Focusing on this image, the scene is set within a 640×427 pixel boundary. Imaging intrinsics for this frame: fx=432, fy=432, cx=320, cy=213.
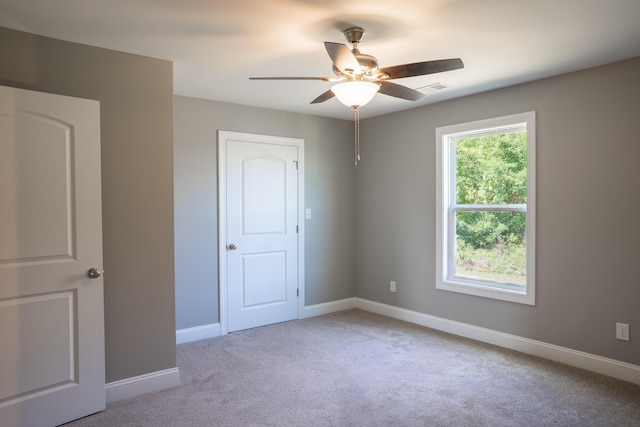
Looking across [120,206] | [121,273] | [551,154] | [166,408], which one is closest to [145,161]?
[120,206]

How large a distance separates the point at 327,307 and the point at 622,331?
291cm

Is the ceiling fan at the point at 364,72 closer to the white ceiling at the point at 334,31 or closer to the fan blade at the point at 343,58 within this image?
the fan blade at the point at 343,58

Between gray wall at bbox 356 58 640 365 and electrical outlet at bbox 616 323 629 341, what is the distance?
0.11 feet

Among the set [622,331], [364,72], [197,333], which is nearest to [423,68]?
[364,72]

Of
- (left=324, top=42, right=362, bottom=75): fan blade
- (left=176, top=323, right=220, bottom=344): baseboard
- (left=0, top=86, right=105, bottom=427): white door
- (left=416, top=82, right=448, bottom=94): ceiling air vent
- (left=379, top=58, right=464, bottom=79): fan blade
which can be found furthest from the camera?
(left=176, top=323, right=220, bottom=344): baseboard

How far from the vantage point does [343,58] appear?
217cm

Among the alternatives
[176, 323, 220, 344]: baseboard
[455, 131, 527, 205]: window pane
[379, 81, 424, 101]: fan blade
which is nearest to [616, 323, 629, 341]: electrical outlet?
[455, 131, 527, 205]: window pane

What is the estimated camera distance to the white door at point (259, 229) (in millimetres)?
4363

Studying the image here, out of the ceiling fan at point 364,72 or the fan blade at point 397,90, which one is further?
the fan blade at point 397,90

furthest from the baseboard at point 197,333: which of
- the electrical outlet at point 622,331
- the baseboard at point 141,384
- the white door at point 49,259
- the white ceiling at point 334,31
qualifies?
the electrical outlet at point 622,331

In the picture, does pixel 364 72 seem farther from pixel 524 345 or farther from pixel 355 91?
pixel 524 345

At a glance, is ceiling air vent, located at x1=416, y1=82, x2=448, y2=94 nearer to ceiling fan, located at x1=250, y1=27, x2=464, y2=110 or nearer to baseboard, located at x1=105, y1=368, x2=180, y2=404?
ceiling fan, located at x1=250, y1=27, x2=464, y2=110

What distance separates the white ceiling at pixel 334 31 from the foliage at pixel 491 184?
676mm

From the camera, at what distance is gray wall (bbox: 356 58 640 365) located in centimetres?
313
